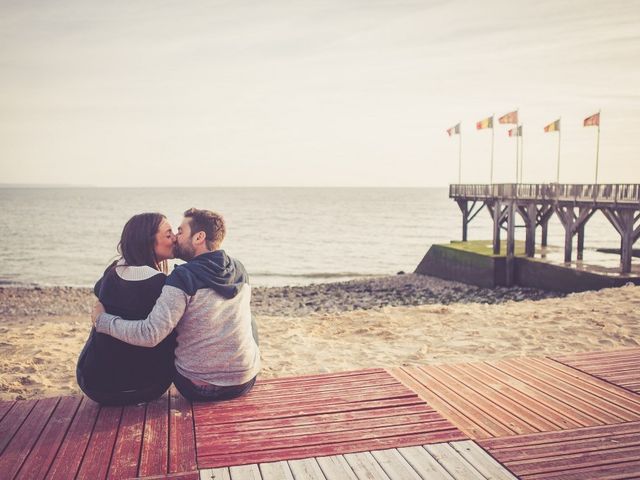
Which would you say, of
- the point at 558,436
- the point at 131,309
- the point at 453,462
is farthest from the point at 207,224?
the point at 558,436

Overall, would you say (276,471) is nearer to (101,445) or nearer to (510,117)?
(101,445)

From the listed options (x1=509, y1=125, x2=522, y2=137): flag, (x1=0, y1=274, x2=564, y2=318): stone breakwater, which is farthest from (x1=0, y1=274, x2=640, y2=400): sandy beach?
(x1=509, y1=125, x2=522, y2=137): flag

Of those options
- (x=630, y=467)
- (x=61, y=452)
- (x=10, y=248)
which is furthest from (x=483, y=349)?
(x=10, y=248)

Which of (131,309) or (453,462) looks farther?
(131,309)

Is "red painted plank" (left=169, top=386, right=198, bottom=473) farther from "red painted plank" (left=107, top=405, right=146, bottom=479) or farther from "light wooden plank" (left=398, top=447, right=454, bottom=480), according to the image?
"light wooden plank" (left=398, top=447, right=454, bottom=480)

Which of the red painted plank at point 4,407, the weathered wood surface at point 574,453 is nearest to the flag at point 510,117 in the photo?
the weathered wood surface at point 574,453

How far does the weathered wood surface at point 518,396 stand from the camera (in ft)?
13.2

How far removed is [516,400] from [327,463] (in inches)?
73.8

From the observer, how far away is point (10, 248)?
4106 cm

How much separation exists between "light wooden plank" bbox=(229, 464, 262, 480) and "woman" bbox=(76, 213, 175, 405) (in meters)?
1.16

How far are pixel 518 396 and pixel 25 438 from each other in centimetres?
358

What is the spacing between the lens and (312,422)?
12.9ft

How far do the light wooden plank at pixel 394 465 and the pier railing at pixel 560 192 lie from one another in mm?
17003

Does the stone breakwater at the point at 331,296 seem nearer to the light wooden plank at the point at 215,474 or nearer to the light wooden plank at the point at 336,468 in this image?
the light wooden plank at the point at 336,468
